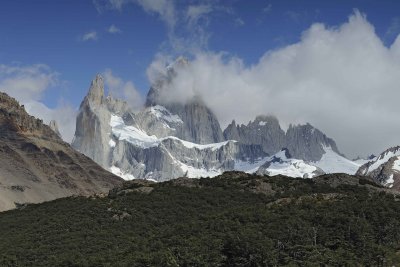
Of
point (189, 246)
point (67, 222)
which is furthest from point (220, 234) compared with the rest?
point (67, 222)

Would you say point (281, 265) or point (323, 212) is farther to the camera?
point (323, 212)

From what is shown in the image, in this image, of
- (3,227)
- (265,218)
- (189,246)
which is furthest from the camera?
(3,227)

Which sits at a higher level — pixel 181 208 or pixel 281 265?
pixel 181 208

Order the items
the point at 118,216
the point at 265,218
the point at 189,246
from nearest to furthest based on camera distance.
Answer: the point at 189,246, the point at 265,218, the point at 118,216

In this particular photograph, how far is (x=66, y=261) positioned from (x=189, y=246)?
2744 centimetres

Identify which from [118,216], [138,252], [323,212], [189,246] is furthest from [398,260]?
[118,216]

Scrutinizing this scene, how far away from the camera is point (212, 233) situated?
143375 millimetres

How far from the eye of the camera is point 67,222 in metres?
180

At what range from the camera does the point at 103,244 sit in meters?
157

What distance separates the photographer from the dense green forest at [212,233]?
5064 inches

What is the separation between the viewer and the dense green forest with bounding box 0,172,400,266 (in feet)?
422

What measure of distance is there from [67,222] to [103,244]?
26.4 m

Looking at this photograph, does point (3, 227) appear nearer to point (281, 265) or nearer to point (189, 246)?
point (189, 246)

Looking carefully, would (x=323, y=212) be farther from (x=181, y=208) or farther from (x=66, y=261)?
(x=66, y=261)
